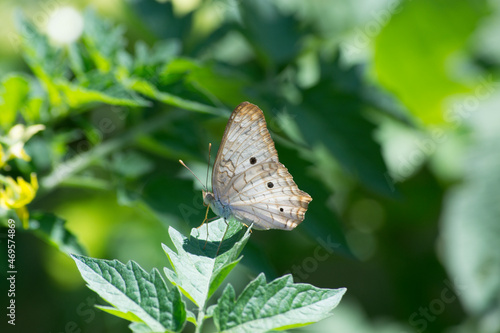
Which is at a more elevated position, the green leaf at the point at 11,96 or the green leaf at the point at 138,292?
the green leaf at the point at 11,96

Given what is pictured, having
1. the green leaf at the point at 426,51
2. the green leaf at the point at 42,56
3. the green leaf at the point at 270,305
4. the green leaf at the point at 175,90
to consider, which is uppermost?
the green leaf at the point at 426,51

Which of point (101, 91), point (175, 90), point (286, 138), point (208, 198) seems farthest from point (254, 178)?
point (286, 138)

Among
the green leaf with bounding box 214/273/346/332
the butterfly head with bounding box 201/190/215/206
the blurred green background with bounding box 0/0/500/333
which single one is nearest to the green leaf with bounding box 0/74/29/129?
the blurred green background with bounding box 0/0/500/333

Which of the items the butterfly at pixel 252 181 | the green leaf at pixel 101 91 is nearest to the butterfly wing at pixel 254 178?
the butterfly at pixel 252 181

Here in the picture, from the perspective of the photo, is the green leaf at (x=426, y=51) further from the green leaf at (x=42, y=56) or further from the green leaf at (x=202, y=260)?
the green leaf at (x=202, y=260)

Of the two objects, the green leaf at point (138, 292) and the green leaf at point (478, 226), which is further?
the green leaf at point (478, 226)

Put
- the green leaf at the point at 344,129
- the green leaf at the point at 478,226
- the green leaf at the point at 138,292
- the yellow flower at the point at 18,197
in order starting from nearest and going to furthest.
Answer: the green leaf at the point at 138,292 → the yellow flower at the point at 18,197 → the green leaf at the point at 344,129 → the green leaf at the point at 478,226
